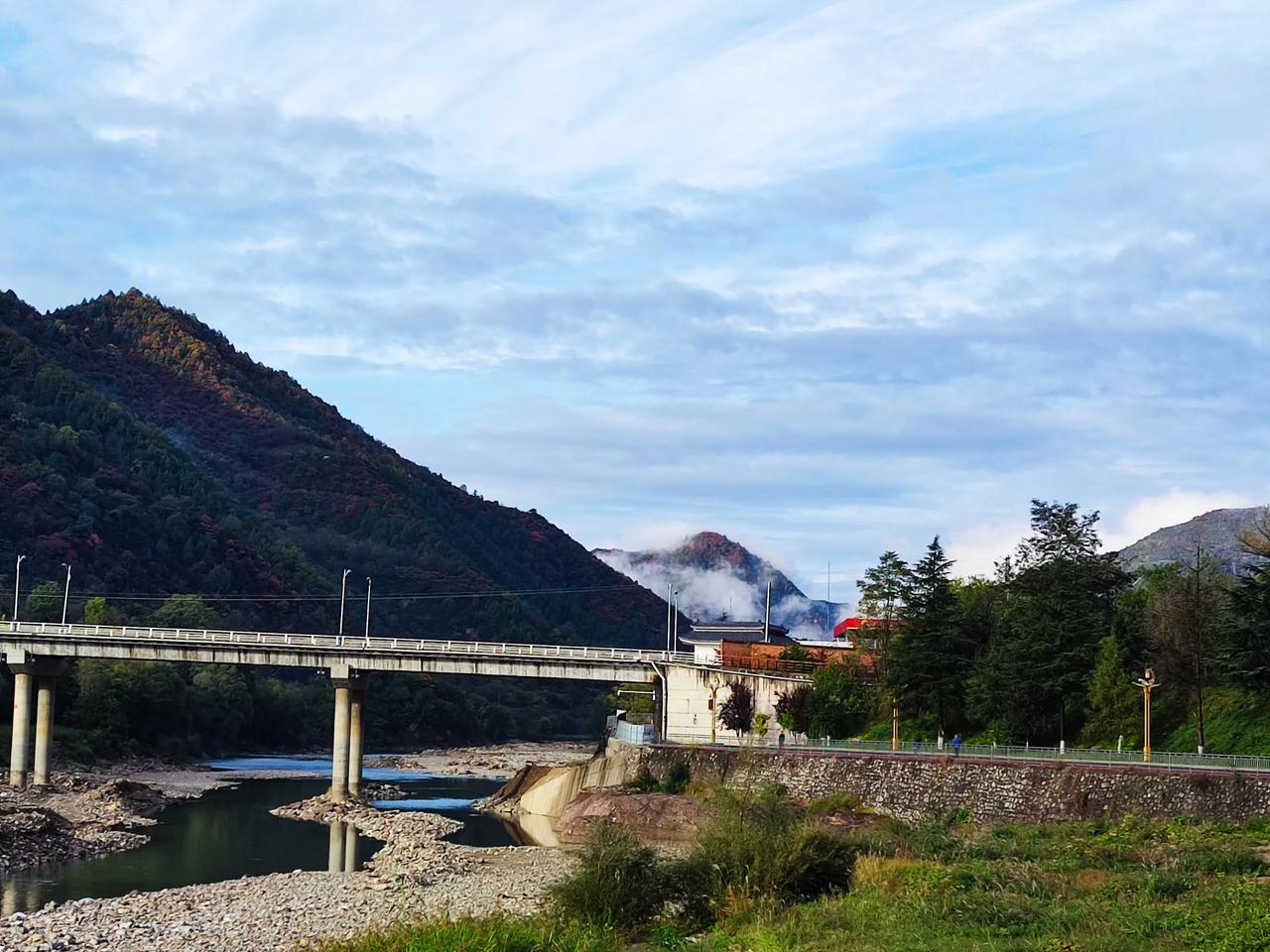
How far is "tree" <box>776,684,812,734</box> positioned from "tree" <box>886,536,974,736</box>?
5463 millimetres

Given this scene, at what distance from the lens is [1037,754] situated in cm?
6519

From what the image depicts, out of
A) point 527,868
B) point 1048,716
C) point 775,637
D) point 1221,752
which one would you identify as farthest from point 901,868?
point 775,637

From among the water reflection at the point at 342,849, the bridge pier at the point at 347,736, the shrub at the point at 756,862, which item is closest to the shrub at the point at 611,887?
the shrub at the point at 756,862

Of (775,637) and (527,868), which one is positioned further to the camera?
(775,637)

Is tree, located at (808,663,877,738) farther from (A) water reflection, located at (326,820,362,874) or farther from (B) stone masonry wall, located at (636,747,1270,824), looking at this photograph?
(A) water reflection, located at (326,820,362,874)

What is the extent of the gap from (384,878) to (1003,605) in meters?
45.1

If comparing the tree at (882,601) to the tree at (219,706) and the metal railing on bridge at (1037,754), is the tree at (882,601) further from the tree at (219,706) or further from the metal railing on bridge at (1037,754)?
the tree at (219,706)

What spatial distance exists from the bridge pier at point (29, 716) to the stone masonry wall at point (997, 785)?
50.4 metres

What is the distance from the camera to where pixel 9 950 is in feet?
140

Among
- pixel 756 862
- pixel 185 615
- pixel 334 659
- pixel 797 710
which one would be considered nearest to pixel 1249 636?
pixel 797 710

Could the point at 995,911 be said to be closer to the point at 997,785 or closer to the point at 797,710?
the point at 997,785

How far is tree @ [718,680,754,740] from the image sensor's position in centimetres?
8656

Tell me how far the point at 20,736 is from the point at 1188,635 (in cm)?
7540

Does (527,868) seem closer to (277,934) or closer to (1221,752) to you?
(277,934)
